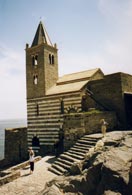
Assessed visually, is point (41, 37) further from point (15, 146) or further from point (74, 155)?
point (74, 155)

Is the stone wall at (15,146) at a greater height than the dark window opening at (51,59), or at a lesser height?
lesser

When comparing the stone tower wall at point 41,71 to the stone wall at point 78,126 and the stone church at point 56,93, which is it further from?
the stone wall at point 78,126

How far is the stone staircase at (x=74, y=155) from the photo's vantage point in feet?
49.9

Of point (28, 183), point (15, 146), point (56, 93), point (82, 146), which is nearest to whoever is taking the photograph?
point (28, 183)

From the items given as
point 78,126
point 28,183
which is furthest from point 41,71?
point 28,183

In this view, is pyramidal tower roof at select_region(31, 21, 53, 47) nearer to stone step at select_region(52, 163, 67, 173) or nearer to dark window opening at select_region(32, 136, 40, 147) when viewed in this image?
dark window opening at select_region(32, 136, 40, 147)

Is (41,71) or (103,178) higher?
(41,71)

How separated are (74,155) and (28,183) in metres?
3.99

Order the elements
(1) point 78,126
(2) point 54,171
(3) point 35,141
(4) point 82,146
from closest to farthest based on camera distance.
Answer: (2) point 54,171, (4) point 82,146, (1) point 78,126, (3) point 35,141

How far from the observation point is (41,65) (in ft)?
96.2

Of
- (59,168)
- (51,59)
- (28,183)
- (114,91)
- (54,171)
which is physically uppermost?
(51,59)

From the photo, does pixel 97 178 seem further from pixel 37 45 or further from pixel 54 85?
pixel 37 45

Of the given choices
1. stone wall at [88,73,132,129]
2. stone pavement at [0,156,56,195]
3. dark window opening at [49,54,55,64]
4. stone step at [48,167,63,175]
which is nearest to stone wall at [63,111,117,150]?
stone step at [48,167,63,175]

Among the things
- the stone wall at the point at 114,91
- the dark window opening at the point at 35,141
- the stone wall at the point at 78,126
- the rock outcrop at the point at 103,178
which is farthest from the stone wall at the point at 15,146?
the rock outcrop at the point at 103,178
